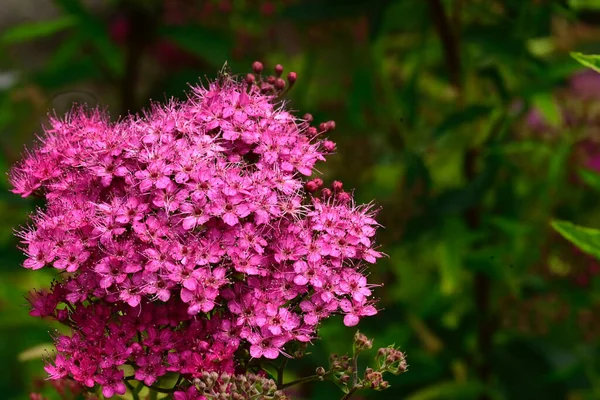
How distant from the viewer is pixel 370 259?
163 cm

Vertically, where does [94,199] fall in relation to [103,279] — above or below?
above

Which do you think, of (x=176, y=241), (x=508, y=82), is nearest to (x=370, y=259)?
(x=176, y=241)

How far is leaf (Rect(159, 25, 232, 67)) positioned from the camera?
3.17 m

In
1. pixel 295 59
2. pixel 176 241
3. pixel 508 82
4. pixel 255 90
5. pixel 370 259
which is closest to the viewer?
pixel 176 241

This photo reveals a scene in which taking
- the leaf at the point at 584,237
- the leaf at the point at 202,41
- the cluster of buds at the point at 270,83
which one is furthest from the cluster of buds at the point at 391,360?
the leaf at the point at 202,41

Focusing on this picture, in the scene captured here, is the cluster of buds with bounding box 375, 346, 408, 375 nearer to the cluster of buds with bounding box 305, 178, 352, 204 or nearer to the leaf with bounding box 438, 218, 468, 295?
the cluster of buds with bounding box 305, 178, 352, 204

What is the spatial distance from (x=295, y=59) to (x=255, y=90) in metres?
2.09

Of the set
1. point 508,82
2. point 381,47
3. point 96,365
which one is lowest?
point 96,365

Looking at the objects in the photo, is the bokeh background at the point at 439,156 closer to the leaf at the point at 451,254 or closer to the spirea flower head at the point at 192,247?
the leaf at the point at 451,254

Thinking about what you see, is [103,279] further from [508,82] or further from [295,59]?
[295,59]

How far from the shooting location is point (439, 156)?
3.03m

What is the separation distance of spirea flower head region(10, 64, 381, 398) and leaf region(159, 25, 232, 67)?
1504 millimetres

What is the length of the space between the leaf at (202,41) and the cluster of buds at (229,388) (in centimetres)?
180

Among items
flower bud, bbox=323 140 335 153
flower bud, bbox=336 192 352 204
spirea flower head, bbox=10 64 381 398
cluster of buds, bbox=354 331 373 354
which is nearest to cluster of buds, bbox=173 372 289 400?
spirea flower head, bbox=10 64 381 398
